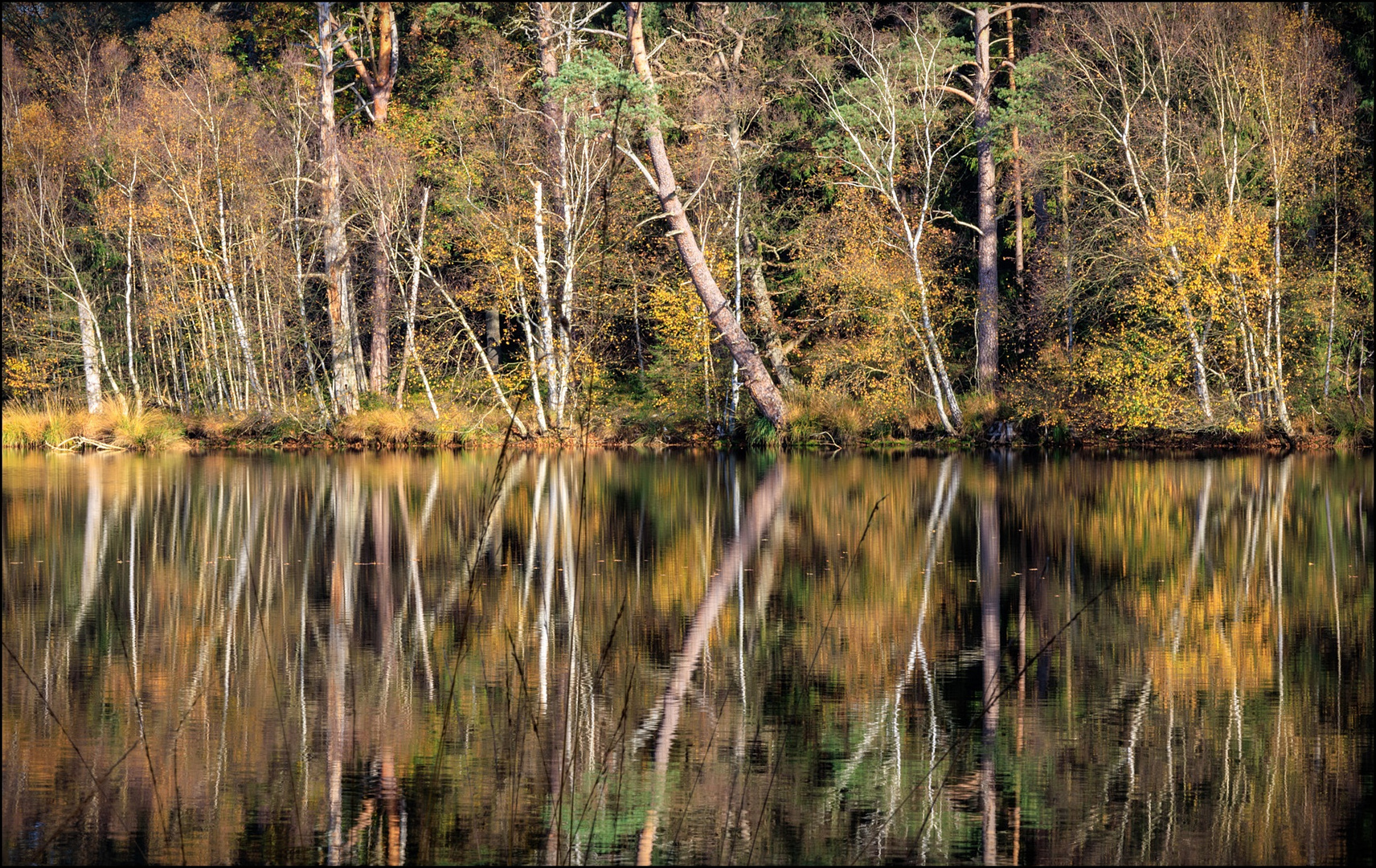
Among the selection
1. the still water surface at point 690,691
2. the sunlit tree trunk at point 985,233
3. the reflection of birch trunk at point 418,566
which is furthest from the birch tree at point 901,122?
the still water surface at point 690,691

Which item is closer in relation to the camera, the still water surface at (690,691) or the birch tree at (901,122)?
the still water surface at (690,691)

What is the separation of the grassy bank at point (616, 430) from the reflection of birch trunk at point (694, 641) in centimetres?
1402

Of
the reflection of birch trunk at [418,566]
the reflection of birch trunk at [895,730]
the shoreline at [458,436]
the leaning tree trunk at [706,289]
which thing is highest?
the leaning tree trunk at [706,289]

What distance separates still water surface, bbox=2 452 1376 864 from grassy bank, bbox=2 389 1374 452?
16316mm

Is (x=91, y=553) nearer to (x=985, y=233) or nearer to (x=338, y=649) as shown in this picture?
(x=338, y=649)

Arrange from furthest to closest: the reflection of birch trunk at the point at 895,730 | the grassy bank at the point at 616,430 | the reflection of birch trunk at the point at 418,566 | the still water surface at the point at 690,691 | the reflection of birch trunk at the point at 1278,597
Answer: the grassy bank at the point at 616,430 < the reflection of birch trunk at the point at 418,566 < the reflection of birch trunk at the point at 1278,597 < the reflection of birch trunk at the point at 895,730 < the still water surface at the point at 690,691

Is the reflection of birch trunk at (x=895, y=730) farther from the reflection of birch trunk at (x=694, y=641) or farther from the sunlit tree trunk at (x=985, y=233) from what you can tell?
the sunlit tree trunk at (x=985, y=233)

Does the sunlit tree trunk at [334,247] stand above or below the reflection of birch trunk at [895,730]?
above

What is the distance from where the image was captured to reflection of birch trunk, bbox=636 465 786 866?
18.8 ft

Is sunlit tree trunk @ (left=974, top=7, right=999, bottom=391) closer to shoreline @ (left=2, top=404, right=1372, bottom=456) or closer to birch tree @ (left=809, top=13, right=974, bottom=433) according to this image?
birch tree @ (left=809, top=13, right=974, bottom=433)

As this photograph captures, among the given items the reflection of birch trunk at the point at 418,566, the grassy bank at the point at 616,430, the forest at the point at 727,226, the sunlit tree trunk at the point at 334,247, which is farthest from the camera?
the sunlit tree trunk at the point at 334,247

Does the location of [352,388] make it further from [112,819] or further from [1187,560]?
[112,819]

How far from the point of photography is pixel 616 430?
115ft

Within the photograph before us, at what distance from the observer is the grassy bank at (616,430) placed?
3272cm
